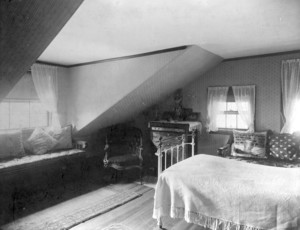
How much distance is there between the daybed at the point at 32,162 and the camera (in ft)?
12.4

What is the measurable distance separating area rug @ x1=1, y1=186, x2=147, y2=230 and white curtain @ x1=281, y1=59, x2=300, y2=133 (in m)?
3.18

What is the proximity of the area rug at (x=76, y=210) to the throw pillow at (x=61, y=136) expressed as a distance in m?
1.38

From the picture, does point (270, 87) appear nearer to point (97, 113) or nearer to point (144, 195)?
point (144, 195)

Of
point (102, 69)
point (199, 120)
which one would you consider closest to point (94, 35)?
point (102, 69)

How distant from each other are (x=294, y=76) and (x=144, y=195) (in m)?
3.69

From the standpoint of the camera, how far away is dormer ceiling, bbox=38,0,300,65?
2.50 metres

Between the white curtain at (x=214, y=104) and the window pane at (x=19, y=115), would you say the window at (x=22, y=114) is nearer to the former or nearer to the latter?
the window pane at (x=19, y=115)

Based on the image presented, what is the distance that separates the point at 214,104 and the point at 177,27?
279 centimetres

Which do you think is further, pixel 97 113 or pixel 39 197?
pixel 97 113

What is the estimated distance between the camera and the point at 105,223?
3.10 meters

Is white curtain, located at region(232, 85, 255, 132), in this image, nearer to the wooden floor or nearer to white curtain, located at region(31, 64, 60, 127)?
the wooden floor

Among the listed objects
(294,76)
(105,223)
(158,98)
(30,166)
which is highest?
(294,76)

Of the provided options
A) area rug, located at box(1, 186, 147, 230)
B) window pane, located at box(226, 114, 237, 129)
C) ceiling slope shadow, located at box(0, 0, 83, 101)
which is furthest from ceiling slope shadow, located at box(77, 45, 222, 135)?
ceiling slope shadow, located at box(0, 0, 83, 101)

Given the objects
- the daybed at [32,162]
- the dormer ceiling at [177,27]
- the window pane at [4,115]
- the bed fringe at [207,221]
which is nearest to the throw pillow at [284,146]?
the dormer ceiling at [177,27]
